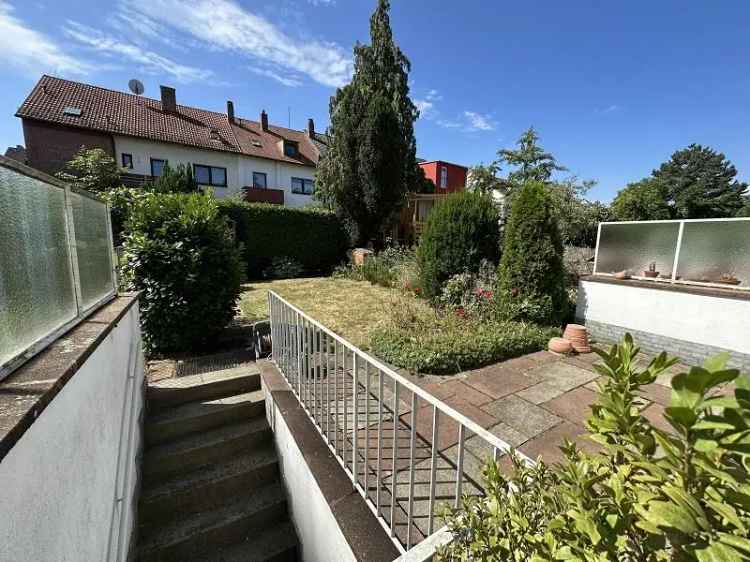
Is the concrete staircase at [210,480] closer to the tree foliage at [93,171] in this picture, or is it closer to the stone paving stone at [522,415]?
the stone paving stone at [522,415]

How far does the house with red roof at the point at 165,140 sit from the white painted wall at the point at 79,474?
15.0m

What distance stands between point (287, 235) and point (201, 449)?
9.95m

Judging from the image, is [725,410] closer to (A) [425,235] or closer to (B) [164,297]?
(B) [164,297]

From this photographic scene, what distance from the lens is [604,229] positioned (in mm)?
5625

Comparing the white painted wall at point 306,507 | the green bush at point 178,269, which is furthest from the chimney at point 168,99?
the white painted wall at point 306,507

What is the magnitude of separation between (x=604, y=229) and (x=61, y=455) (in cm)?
708

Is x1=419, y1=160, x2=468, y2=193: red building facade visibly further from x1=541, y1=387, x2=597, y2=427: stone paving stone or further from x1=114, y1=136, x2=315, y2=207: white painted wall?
x1=541, y1=387, x2=597, y2=427: stone paving stone

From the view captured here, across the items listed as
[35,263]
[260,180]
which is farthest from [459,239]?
[260,180]

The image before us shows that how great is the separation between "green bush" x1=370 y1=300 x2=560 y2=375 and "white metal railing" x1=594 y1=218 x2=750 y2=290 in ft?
6.17

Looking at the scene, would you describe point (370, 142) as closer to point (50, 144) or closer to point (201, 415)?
point (201, 415)

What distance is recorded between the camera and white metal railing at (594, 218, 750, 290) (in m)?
4.32

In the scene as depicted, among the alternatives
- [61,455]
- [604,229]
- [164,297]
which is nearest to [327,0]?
[164,297]

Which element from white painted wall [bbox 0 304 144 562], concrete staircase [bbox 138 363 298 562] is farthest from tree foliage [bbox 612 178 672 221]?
white painted wall [bbox 0 304 144 562]

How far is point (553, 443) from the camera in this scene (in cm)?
254
